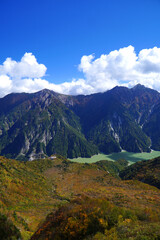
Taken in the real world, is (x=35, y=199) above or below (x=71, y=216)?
below

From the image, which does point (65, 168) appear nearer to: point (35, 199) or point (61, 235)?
point (35, 199)

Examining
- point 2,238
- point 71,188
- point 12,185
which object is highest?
point 2,238

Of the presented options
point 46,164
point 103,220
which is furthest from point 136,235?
point 46,164

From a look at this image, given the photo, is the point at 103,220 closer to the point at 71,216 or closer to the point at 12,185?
the point at 71,216

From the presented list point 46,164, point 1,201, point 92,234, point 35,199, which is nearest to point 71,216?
point 92,234

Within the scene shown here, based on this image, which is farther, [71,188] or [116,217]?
[71,188]

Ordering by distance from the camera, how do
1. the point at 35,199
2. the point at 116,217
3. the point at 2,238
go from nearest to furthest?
1. the point at 2,238
2. the point at 116,217
3. the point at 35,199

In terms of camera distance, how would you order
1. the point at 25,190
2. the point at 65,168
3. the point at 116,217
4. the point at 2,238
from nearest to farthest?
the point at 2,238 < the point at 116,217 < the point at 25,190 < the point at 65,168

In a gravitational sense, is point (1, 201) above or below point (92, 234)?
below

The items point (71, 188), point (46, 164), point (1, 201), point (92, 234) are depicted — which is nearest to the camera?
point (92, 234)
